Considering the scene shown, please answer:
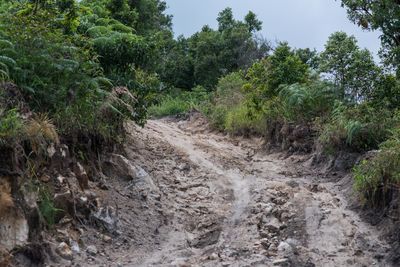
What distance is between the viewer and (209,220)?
802cm

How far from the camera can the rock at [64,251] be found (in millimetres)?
6059

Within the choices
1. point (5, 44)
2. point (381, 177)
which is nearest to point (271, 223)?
point (381, 177)

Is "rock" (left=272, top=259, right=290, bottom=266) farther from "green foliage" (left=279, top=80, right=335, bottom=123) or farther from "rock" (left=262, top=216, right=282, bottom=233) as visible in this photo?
"green foliage" (left=279, top=80, right=335, bottom=123)

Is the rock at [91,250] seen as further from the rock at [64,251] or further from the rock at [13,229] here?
the rock at [13,229]

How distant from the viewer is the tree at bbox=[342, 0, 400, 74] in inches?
379

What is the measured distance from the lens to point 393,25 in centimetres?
970

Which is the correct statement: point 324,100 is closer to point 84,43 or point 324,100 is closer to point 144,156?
point 144,156

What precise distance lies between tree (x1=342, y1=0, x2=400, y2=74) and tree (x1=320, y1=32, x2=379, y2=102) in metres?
0.79

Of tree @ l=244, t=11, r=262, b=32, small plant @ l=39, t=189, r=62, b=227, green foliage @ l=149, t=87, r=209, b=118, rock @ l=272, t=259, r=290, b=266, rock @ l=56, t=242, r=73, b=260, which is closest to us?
rock @ l=56, t=242, r=73, b=260

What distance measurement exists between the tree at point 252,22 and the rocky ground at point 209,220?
71.3 ft

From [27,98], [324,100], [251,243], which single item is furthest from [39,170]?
[324,100]

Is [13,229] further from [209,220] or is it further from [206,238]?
[209,220]

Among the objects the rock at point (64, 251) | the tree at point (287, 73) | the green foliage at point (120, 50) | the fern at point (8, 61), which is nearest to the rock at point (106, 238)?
the rock at point (64, 251)

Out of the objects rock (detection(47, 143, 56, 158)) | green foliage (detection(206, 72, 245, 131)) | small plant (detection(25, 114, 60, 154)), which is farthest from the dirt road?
green foliage (detection(206, 72, 245, 131))
